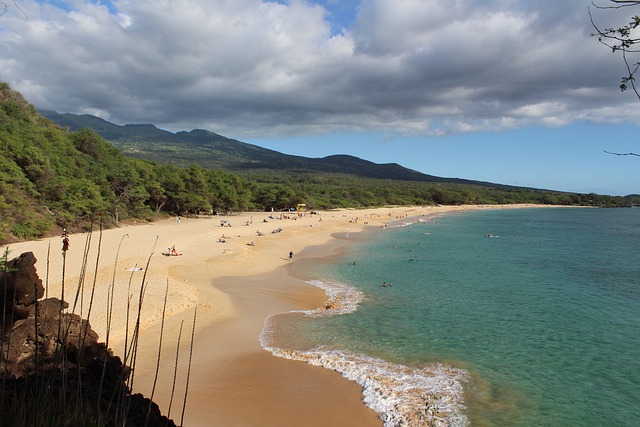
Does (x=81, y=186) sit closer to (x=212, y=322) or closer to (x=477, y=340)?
(x=212, y=322)

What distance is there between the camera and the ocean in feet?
34.2

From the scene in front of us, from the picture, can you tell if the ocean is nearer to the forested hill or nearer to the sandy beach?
the sandy beach

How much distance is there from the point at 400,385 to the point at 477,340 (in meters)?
5.42

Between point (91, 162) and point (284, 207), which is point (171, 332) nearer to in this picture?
point (91, 162)

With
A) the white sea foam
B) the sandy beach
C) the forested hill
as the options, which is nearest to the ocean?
the white sea foam

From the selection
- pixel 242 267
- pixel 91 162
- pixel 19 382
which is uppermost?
pixel 91 162

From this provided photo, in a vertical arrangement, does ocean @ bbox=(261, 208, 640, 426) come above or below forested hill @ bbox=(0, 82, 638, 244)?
below

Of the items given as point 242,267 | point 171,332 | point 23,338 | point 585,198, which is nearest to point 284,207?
point 242,267

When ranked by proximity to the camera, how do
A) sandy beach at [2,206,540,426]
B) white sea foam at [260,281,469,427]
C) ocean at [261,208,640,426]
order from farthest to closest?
ocean at [261,208,640,426], sandy beach at [2,206,540,426], white sea foam at [260,281,469,427]

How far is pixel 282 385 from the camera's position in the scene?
11.0m

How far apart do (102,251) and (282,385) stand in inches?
810

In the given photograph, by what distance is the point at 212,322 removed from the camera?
15.7 metres

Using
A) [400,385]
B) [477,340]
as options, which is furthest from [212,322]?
[477,340]

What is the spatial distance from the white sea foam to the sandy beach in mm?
347
